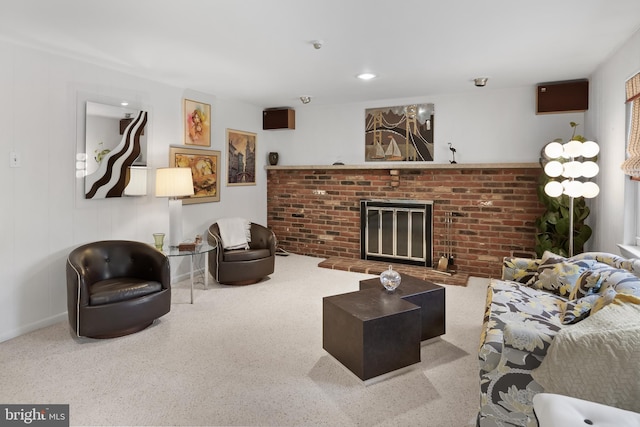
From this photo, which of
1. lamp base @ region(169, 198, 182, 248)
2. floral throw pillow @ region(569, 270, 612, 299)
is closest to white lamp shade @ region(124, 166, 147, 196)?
lamp base @ region(169, 198, 182, 248)

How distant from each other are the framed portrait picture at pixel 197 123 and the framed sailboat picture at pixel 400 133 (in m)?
2.16

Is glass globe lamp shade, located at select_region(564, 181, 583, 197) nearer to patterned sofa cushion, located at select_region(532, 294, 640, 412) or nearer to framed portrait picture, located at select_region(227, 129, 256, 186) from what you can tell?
patterned sofa cushion, located at select_region(532, 294, 640, 412)

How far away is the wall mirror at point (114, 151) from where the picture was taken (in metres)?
3.64

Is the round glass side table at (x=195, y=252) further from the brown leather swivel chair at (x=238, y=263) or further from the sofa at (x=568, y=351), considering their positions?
the sofa at (x=568, y=351)

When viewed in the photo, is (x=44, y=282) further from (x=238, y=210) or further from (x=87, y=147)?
(x=238, y=210)

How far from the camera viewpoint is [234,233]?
15.9 ft

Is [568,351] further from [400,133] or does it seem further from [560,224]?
[400,133]

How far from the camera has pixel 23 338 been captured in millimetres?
3113

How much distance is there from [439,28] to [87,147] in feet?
10.2

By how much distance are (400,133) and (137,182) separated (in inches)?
131

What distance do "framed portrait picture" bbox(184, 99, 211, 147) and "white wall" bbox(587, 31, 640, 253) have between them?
13.8 ft

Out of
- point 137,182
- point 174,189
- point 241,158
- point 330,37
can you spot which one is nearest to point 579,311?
point 330,37

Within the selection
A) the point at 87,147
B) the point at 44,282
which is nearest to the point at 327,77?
the point at 87,147

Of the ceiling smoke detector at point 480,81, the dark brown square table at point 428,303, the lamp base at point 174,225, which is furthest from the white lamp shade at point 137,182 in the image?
the ceiling smoke detector at point 480,81
